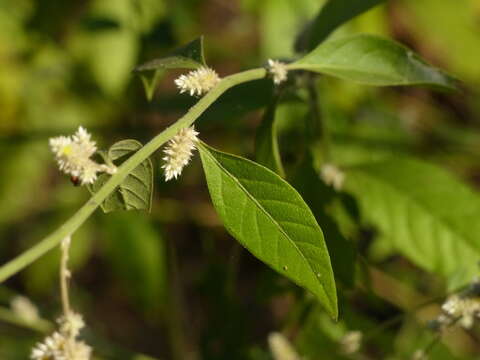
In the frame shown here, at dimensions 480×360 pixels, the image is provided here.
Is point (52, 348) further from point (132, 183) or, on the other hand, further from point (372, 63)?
point (372, 63)

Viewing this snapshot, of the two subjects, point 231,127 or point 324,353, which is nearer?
point 324,353

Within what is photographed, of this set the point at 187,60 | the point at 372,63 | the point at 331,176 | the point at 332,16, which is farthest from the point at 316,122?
the point at 187,60

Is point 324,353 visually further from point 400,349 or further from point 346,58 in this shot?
point 346,58

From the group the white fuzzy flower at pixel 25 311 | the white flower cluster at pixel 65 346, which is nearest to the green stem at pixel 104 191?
the white flower cluster at pixel 65 346

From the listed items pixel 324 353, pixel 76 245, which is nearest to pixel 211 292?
pixel 324 353

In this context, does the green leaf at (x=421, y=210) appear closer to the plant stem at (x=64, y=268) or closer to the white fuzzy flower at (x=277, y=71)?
the white fuzzy flower at (x=277, y=71)

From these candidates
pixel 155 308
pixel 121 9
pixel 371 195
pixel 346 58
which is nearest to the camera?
pixel 346 58
